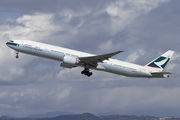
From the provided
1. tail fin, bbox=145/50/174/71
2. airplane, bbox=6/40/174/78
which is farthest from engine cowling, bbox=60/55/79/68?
tail fin, bbox=145/50/174/71

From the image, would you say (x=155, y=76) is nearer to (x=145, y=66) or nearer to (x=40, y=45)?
(x=145, y=66)

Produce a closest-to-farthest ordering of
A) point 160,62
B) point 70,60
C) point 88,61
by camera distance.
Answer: point 70,60, point 88,61, point 160,62

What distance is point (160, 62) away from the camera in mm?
64062

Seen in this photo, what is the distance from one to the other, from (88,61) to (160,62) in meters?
19.1

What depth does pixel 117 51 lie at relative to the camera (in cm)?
5075

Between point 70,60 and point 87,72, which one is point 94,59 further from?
point 87,72

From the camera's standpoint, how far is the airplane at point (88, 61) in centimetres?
5384

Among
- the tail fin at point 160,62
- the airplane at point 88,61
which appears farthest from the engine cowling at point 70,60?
the tail fin at point 160,62

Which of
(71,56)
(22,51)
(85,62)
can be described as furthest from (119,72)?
(22,51)

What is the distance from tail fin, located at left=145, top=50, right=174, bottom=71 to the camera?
63.2 metres

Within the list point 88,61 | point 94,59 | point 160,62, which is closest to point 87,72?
point 88,61

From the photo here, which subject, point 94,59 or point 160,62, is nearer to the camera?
point 94,59

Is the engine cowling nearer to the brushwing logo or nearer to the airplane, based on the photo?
the airplane

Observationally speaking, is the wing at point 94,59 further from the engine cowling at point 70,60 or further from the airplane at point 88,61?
the engine cowling at point 70,60
